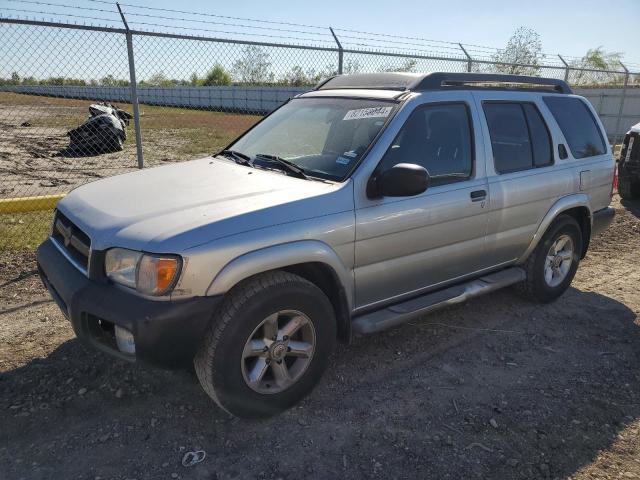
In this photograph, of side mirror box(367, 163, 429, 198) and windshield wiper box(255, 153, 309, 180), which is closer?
side mirror box(367, 163, 429, 198)

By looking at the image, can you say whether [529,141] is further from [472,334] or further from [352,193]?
[352,193]

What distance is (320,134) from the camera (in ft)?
12.3

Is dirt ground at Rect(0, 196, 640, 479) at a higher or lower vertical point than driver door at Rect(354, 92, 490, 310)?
lower

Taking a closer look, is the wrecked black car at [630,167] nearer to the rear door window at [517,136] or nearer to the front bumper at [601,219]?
the front bumper at [601,219]

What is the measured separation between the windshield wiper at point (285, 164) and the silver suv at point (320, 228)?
0.05 ft

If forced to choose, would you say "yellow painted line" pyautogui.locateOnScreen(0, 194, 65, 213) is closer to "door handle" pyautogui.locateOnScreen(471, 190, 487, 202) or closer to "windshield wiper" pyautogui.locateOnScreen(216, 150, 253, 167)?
"windshield wiper" pyautogui.locateOnScreen(216, 150, 253, 167)

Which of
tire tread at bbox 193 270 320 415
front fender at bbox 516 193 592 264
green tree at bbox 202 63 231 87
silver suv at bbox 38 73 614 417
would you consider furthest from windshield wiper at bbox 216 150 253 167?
green tree at bbox 202 63 231 87

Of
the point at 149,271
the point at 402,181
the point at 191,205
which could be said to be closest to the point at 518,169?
the point at 402,181

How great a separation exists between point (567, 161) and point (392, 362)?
95.6 inches

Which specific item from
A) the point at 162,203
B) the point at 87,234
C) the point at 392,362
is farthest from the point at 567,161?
the point at 87,234

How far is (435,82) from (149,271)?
7.94ft

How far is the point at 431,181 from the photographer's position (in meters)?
3.59

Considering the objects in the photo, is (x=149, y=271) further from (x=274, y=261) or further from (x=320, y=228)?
(x=320, y=228)

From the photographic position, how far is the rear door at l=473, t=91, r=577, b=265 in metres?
4.01
